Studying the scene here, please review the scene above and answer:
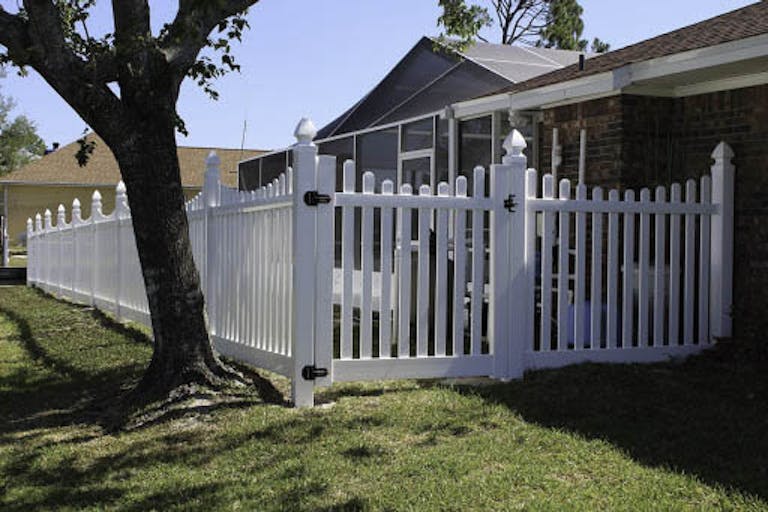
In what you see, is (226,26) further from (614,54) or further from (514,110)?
(614,54)

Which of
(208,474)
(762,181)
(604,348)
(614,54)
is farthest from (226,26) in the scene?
(614,54)

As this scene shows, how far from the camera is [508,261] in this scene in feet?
21.1

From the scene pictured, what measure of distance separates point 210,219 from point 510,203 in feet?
9.24

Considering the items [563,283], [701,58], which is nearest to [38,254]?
[563,283]

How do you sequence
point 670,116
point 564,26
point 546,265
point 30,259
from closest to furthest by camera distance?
point 546,265, point 670,116, point 30,259, point 564,26

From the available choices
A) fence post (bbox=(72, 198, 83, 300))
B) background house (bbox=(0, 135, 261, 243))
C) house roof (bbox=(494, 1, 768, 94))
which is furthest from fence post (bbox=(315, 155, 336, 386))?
background house (bbox=(0, 135, 261, 243))

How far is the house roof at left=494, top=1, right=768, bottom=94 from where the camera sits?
6.99 metres

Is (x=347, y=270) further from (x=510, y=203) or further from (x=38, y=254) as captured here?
(x=38, y=254)

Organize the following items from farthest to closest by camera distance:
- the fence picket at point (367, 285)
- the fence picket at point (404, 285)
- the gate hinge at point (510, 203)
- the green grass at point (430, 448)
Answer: the gate hinge at point (510, 203) < the fence picket at point (404, 285) < the fence picket at point (367, 285) < the green grass at point (430, 448)

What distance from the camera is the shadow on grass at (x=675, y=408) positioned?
457 cm

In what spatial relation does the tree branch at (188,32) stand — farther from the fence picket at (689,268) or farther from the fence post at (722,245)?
the fence post at (722,245)

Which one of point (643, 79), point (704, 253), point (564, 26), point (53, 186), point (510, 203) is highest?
point (564, 26)

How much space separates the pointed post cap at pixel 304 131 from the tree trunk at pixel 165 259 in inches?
33.8

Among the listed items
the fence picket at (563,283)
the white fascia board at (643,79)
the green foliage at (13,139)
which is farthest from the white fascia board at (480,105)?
the green foliage at (13,139)
